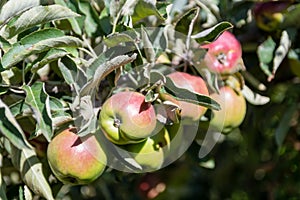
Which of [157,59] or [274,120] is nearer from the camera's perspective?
[157,59]

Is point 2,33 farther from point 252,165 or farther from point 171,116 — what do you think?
point 252,165

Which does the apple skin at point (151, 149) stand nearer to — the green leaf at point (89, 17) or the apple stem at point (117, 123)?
the apple stem at point (117, 123)

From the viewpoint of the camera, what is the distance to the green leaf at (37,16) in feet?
3.39

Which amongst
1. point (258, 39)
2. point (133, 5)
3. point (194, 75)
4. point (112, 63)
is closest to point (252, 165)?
point (258, 39)

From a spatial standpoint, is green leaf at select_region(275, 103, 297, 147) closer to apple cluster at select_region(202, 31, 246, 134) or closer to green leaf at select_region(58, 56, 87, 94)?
apple cluster at select_region(202, 31, 246, 134)

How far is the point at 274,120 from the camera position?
169 centimetres

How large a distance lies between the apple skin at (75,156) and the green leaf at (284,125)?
56 centimetres

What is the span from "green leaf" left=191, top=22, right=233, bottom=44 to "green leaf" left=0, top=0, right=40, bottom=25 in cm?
29

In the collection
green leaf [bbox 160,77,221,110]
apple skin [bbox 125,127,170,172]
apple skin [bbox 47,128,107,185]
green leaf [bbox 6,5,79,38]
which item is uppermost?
green leaf [bbox 6,5,79,38]

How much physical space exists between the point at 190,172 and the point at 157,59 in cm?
83

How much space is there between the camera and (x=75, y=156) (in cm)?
108

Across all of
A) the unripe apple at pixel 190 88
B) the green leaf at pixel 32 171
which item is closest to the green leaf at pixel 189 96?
the unripe apple at pixel 190 88

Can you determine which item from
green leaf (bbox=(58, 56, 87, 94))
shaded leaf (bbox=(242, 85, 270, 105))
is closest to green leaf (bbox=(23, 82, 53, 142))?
green leaf (bbox=(58, 56, 87, 94))

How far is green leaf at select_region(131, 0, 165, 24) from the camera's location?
1.09 m
